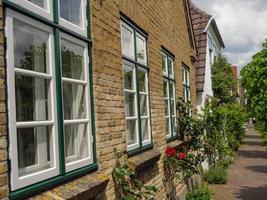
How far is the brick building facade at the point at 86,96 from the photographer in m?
3.15

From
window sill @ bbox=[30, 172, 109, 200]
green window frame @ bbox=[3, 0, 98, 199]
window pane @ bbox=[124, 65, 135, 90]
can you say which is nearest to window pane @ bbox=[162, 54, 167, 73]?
window pane @ bbox=[124, 65, 135, 90]

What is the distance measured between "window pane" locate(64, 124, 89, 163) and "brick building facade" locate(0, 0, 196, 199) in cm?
2

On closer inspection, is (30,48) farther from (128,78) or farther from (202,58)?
(202,58)

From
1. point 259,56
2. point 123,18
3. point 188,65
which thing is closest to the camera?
point 123,18

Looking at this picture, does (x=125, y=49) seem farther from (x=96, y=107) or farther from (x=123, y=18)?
(x=96, y=107)

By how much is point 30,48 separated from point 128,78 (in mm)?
3000

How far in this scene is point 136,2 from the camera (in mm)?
6781

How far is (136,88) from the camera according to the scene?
6688mm

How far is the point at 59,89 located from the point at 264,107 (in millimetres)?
6049

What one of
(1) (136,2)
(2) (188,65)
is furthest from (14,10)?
(2) (188,65)

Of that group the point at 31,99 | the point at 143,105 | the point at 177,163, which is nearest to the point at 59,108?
the point at 31,99

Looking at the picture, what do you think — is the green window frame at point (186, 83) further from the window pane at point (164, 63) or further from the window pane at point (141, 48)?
the window pane at point (141, 48)

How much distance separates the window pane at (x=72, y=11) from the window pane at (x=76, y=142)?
1.05 meters

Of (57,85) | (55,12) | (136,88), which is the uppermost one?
(55,12)
